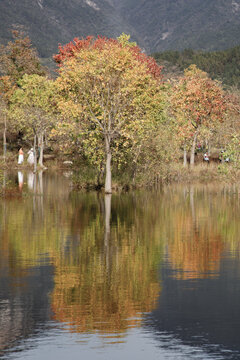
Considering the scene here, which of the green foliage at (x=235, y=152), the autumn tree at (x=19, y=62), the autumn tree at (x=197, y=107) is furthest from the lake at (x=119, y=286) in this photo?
the autumn tree at (x=19, y=62)

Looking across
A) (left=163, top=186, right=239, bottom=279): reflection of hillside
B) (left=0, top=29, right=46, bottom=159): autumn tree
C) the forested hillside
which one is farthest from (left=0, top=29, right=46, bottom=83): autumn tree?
(left=163, top=186, right=239, bottom=279): reflection of hillside

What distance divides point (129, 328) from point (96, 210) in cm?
2095

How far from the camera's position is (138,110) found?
46.2m

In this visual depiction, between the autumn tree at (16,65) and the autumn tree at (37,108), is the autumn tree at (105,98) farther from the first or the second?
the autumn tree at (16,65)

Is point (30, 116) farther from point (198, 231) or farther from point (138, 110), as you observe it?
point (198, 231)

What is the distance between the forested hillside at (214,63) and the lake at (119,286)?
126686mm

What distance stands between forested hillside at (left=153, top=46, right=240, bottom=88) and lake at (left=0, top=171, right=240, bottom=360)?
126686 mm

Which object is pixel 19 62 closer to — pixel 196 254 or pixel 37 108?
pixel 37 108

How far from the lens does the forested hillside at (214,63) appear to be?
156625mm

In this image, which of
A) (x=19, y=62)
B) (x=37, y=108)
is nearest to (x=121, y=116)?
(x=37, y=108)

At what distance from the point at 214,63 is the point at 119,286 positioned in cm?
15361

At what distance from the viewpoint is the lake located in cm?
1091

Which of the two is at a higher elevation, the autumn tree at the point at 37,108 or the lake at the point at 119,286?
the autumn tree at the point at 37,108

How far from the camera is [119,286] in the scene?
15.0 meters
